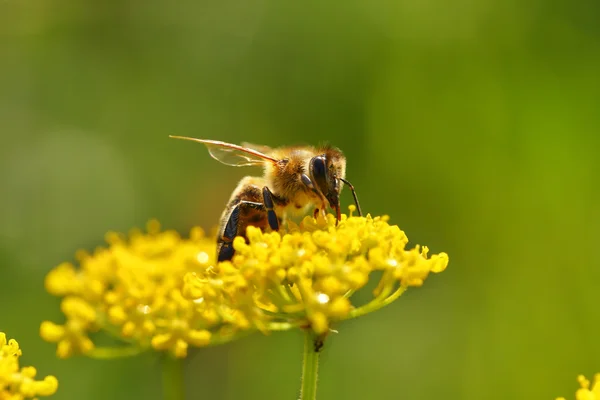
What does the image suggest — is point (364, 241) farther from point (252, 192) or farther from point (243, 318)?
point (252, 192)

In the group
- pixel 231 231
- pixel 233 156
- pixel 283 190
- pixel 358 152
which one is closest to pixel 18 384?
pixel 231 231

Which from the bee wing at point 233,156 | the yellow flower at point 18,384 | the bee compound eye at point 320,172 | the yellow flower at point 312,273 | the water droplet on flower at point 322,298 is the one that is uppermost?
the bee wing at point 233,156

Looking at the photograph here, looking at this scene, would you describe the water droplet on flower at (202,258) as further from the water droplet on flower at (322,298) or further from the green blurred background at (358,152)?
the green blurred background at (358,152)

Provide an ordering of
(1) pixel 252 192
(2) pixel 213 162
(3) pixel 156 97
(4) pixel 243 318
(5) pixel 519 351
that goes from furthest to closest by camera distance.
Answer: (3) pixel 156 97 < (2) pixel 213 162 < (5) pixel 519 351 < (1) pixel 252 192 < (4) pixel 243 318

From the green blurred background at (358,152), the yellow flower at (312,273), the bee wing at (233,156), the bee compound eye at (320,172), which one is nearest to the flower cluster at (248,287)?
the yellow flower at (312,273)

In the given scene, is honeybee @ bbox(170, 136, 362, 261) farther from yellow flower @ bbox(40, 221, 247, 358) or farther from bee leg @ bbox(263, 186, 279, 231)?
yellow flower @ bbox(40, 221, 247, 358)

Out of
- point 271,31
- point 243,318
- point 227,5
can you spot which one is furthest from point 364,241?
point 227,5

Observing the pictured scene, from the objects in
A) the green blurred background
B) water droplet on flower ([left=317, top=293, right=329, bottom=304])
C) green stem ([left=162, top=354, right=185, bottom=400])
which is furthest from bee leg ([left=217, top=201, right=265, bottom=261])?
the green blurred background
